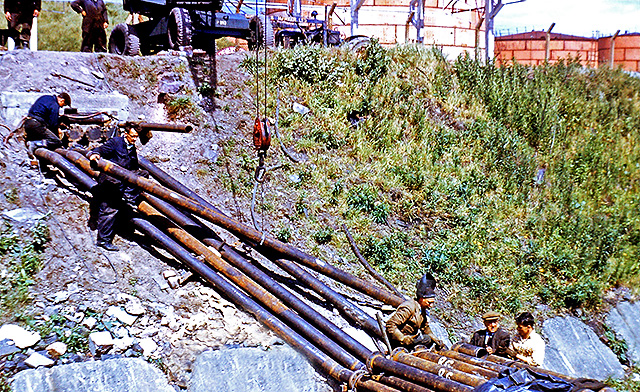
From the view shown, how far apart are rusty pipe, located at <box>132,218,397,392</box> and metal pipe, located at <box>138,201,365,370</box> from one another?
72mm

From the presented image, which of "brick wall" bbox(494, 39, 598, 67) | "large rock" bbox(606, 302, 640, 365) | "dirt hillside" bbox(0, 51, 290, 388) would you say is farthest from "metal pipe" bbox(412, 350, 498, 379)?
"brick wall" bbox(494, 39, 598, 67)

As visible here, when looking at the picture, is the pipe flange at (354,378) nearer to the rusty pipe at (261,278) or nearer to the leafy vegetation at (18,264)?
the rusty pipe at (261,278)

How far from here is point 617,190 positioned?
1347 centimetres

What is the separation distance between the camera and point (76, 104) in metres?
11.2

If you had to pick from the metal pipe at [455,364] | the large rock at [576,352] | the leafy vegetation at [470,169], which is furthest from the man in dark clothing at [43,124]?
the large rock at [576,352]

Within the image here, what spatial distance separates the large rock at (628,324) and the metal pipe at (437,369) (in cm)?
572

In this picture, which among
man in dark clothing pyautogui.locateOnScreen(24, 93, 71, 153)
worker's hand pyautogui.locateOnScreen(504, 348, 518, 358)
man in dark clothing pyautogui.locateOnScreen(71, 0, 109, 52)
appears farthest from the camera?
man in dark clothing pyautogui.locateOnScreen(71, 0, 109, 52)

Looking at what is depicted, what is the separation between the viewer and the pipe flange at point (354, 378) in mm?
6387

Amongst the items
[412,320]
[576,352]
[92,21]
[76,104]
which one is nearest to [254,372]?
[412,320]

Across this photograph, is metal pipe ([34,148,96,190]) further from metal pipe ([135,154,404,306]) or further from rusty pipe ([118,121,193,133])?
rusty pipe ([118,121,193,133])

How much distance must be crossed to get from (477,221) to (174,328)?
6.43 metres

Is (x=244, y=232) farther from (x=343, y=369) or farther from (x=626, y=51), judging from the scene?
(x=626, y=51)

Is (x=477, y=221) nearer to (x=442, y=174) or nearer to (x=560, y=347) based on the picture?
(x=442, y=174)

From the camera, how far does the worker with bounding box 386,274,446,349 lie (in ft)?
21.4
